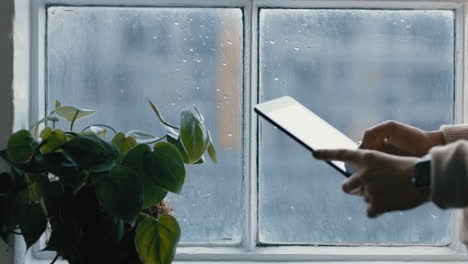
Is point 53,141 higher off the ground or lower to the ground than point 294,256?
higher

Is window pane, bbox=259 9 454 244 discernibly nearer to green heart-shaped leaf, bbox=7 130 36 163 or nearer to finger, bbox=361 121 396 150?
finger, bbox=361 121 396 150

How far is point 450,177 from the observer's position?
2.94ft

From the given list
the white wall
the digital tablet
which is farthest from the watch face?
the white wall

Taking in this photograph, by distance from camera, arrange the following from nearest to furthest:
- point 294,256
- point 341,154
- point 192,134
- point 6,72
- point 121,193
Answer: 1. point 341,154
2. point 121,193
3. point 192,134
4. point 6,72
5. point 294,256

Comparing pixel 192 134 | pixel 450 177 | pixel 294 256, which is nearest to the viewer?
pixel 450 177

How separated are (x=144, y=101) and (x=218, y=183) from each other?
0.27m

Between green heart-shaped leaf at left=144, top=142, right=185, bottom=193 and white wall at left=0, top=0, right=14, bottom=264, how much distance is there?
1.14ft

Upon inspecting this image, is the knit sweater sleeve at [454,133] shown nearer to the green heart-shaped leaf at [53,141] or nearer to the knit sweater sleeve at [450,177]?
the knit sweater sleeve at [450,177]

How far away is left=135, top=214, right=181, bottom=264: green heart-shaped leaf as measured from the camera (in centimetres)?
121

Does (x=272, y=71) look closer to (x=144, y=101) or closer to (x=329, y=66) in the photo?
(x=329, y=66)

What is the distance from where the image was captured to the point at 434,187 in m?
0.91

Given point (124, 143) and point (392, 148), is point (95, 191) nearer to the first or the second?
point (124, 143)

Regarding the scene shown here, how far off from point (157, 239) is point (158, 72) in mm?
525

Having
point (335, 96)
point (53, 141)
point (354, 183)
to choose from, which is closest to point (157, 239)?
point (53, 141)
